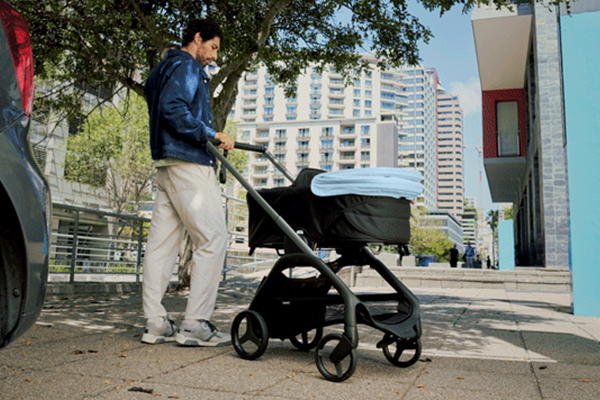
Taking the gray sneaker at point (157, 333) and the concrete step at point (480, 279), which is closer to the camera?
the gray sneaker at point (157, 333)

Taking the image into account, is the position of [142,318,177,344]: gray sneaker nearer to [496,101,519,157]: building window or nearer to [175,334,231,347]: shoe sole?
[175,334,231,347]: shoe sole

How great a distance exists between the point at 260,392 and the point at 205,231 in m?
1.34

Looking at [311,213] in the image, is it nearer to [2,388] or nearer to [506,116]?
[2,388]

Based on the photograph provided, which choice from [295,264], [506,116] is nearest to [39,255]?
[295,264]

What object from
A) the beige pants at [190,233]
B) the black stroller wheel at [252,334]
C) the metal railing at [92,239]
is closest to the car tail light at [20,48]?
the beige pants at [190,233]

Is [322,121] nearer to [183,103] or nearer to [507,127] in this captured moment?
[507,127]

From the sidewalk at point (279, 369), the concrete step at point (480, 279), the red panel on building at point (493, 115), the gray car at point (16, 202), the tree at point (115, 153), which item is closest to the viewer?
the gray car at point (16, 202)

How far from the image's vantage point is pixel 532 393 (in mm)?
2439

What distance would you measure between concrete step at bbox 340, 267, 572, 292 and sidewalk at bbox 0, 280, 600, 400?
354 inches

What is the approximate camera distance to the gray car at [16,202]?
1779mm

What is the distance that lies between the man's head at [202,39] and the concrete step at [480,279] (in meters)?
10.0

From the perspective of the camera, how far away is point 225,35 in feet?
27.4

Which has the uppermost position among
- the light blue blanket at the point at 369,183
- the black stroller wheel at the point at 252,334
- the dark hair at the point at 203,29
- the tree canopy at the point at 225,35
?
the tree canopy at the point at 225,35

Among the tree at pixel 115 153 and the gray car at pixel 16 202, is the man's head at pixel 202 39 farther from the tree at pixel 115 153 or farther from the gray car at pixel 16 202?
the tree at pixel 115 153
